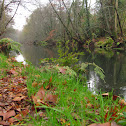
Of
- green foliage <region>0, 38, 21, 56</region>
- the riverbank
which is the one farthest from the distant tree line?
the riverbank

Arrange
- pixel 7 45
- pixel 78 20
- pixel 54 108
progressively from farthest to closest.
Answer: pixel 78 20 → pixel 7 45 → pixel 54 108

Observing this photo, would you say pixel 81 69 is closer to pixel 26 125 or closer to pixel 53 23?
pixel 26 125

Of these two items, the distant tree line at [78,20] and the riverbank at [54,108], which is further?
the distant tree line at [78,20]

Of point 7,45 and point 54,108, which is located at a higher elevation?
point 7,45

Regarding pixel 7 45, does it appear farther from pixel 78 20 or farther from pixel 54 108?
pixel 78 20

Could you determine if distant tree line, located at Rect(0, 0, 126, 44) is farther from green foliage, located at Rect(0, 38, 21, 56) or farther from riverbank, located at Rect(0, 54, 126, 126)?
riverbank, located at Rect(0, 54, 126, 126)

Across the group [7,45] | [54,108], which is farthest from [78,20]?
[54,108]

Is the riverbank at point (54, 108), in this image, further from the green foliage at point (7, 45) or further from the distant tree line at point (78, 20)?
the distant tree line at point (78, 20)

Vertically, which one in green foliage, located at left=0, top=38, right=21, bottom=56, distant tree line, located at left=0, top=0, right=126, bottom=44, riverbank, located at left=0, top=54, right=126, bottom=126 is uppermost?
distant tree line, located at left=0, top=0, right=126, bottom=44

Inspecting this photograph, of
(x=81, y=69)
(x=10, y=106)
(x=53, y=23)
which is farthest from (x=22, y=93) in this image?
(x=53, y=23)

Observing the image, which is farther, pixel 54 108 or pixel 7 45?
pixel 7 45

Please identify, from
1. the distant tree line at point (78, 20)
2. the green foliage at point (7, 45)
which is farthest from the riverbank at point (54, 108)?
the distant tree line at point (78, 20)

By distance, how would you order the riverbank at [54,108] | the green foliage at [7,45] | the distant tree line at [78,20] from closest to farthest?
the riverbank at [54,108] → the green foliage at [7,45] → the distant tree line at [78,20]

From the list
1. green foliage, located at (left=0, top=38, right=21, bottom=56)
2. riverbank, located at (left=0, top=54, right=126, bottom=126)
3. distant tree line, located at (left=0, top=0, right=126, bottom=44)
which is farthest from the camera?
distant tree line, located at (left=0, top=0, right=126, bottom=44)
